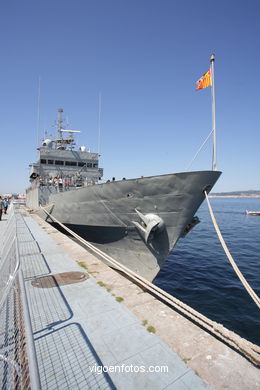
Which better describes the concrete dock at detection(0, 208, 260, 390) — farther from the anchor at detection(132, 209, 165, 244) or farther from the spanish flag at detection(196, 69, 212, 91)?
the spanish flag at detection(196, 69, 212, 91)

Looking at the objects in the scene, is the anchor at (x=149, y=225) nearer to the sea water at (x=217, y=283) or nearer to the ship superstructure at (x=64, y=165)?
the sea water at (x=217, y=283)

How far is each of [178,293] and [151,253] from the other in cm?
239

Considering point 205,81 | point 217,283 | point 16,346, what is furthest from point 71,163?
point 16,346

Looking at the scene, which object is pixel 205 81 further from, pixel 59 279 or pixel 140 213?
pixel 59 279

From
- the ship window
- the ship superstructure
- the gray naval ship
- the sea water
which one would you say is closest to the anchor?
the gray naval ship

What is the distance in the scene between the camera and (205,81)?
5875mm

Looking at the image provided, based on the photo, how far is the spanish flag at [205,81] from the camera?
5750 millimetres

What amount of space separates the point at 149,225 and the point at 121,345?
162 inches

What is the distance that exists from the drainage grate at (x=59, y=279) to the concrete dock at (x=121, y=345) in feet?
0.19

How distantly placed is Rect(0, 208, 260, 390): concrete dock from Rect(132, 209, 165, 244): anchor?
261cm

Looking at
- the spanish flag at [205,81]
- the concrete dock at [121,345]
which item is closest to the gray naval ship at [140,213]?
the spanish flag at [205,81]

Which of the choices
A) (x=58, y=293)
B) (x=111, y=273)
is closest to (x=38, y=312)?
(x=58, y=293)

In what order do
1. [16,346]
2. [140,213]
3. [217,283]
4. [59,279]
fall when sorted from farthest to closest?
1. [217,283]
2. [140,213]
3. [59,279]
4. [16,346]

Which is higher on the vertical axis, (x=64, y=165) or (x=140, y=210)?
(x=64, y=165)
